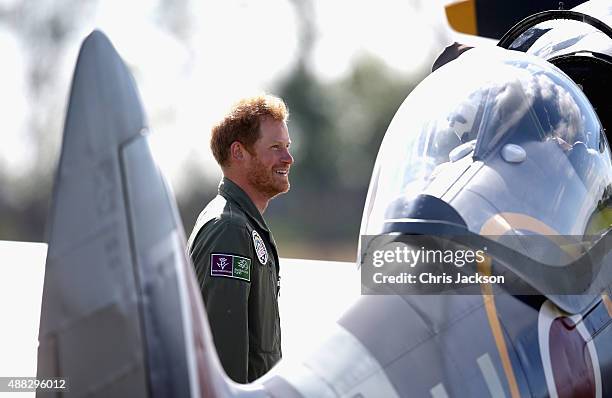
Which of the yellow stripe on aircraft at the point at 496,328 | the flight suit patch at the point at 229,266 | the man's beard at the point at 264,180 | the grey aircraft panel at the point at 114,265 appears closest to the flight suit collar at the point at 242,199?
the man's beard at the point at 264,180

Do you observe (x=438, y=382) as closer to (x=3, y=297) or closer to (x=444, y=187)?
(x=444, y=187)

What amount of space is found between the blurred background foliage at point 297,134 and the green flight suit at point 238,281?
23.0 meters

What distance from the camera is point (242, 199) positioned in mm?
5227

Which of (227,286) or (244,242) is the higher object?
(244,242)

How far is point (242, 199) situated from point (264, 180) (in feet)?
0.69

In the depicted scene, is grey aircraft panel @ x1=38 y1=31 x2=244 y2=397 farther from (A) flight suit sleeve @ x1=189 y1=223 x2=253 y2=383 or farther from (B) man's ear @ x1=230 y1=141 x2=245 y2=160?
(B) man's ear @ x1=230 y1=141 x2=245 y2=160

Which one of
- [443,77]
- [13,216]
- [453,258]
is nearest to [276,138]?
[443,77]

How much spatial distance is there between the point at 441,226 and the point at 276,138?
196 cm

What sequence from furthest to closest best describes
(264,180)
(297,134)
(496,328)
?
(297,134) < (264,180) < (496,328)

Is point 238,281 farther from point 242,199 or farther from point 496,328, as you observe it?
point 496,328

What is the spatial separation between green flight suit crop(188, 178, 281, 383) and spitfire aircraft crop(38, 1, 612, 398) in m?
1.03

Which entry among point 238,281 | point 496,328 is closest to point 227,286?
point 238,281

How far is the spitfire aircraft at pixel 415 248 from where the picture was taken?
260 centimetres

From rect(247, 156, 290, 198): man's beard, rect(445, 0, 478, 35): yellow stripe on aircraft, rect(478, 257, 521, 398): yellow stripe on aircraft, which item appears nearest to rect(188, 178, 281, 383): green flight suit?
rect(247, 156, 290, 198): man's beard
